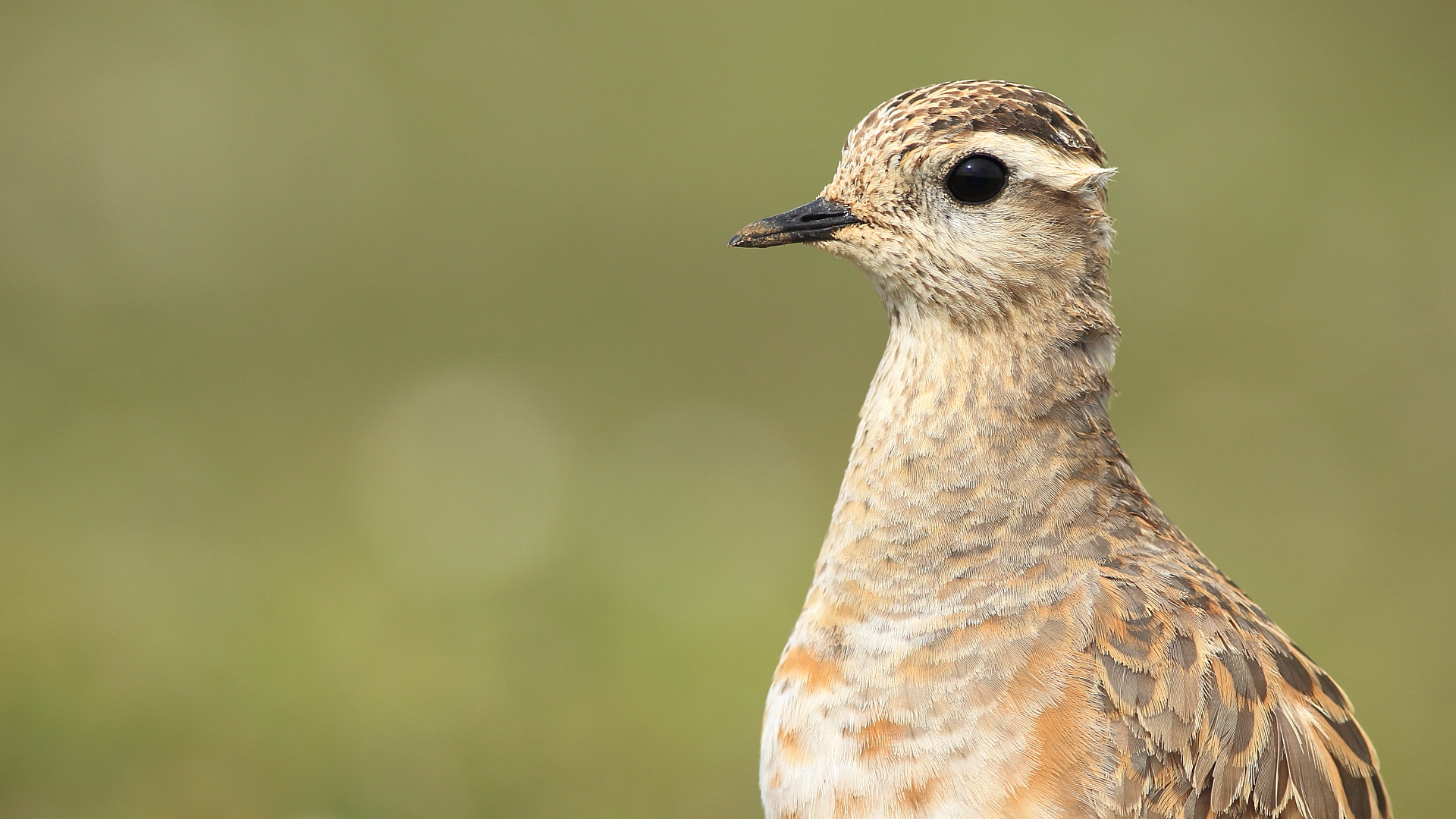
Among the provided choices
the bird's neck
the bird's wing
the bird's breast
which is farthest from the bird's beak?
the bird's wing

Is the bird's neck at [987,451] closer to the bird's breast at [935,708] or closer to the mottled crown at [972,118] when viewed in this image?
the bird's breast at [935,708]

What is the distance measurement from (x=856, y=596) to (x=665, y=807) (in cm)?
255

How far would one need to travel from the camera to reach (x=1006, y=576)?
12.3 ft

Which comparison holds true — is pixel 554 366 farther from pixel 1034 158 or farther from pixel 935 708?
pixel 935 708

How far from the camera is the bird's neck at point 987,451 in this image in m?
3.82

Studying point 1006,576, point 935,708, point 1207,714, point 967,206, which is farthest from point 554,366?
point 1207,714

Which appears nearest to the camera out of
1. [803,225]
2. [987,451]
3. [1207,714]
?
[1207,714]

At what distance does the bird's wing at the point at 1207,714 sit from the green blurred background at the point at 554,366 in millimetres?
2854

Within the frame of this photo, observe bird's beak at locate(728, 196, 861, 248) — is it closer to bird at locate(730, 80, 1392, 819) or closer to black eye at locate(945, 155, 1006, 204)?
bird at locate(730, 80, 1392, 819)

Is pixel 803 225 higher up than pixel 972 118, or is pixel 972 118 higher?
pixel 972 118

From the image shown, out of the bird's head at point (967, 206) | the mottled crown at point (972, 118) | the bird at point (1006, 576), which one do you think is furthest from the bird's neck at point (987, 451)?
the mottled crown at point (972, 118)

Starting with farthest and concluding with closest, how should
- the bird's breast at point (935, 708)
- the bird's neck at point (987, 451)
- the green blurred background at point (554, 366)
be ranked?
the green blurred background at point (554, 366) → the bird's neck at point (987, 451) → the bird's breast at point (935, 708)

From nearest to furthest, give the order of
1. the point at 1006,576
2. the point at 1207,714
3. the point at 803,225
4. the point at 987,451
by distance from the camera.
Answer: the point at 1207,714 → the point at 1006,576 → the point at 987,451 → the point at 803,225

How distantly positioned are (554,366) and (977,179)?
6534mm
